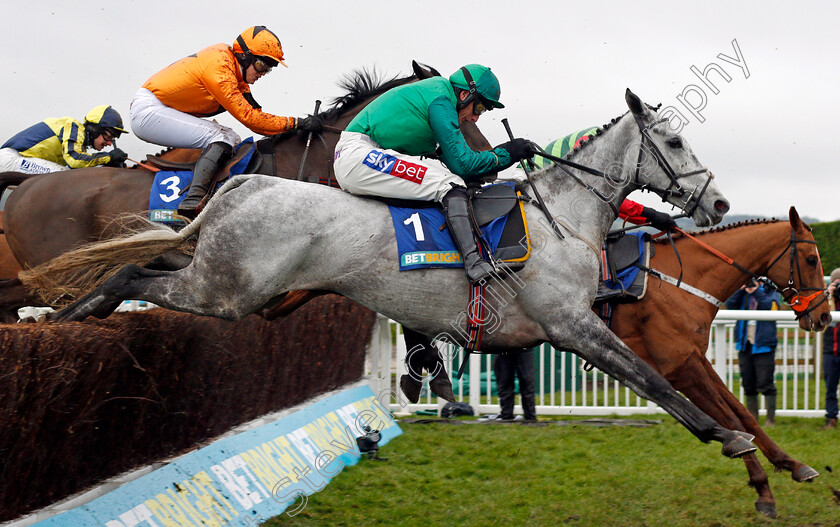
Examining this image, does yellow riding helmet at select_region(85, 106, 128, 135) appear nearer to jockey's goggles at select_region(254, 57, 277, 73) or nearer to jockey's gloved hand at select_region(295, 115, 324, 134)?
jockey's goggles at select_region(254, 57, 277, 73)

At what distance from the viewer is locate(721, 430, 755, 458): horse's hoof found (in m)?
3.55

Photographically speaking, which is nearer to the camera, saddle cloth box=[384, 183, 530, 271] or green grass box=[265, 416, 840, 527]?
saddle cloth box=[384, 183, 530, 271]

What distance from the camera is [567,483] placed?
540cm

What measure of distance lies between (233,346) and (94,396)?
1437 mm

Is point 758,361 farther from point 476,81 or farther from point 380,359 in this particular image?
point 476,81

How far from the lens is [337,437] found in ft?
19.1

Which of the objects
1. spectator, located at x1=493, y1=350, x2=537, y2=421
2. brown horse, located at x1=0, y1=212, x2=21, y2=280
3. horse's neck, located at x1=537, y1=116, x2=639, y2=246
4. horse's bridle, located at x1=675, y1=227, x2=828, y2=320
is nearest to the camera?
horse's neck, located at x1=537, y1=116, x2=639, y2=246

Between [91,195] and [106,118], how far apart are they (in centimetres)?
124

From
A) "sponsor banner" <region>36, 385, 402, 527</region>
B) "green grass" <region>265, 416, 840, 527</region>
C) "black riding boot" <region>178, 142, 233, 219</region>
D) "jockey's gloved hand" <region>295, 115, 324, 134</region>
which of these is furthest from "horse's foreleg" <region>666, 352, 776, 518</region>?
"black riding boot" <region>178, 142, 233, 219</region>

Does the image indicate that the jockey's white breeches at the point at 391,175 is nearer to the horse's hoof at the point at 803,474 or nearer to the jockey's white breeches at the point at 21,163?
the horse's hoof at the point at 803,474

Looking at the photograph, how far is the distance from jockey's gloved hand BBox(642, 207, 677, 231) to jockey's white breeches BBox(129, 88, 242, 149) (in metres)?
2.56

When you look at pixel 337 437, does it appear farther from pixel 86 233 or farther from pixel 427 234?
pixel 427 234

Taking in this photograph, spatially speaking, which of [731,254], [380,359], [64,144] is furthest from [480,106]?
[380,359]

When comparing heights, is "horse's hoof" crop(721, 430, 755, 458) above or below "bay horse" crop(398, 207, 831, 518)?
below
